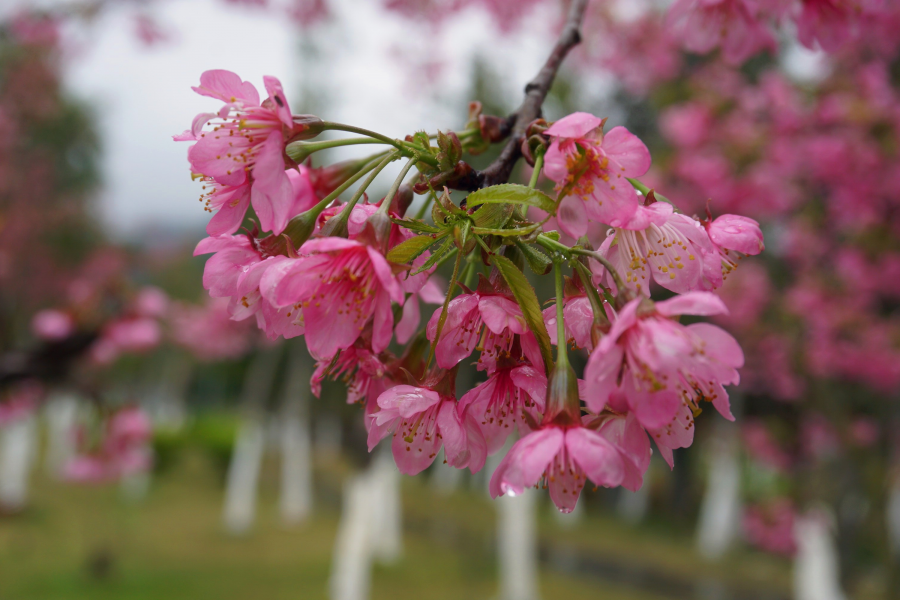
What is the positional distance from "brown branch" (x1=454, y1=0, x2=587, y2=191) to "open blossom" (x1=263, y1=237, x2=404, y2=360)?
164 mm

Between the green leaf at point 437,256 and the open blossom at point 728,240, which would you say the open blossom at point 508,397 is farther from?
the open blossom at point 728,240

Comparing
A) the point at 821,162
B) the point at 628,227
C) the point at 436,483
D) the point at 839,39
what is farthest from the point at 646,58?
the point at 436,483

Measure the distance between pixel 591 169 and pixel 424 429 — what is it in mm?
371

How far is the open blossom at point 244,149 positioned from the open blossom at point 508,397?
0.29 m

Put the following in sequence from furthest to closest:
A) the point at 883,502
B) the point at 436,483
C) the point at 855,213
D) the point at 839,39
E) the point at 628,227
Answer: the point at 436,483 < the point at 855,213 < the point at 883,502 < the point at 839,39 < the point at 628,227

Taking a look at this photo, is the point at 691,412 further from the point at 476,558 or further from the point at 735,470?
the point at 735,470

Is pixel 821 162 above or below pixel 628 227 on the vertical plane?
above

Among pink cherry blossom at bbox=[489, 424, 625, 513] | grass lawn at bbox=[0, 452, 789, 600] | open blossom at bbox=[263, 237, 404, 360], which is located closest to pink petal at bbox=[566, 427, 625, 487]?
pink cherry blossom at bbox=[489, 424, 625, 513]

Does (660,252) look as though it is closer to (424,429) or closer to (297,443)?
(424,429)

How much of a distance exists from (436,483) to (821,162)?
1328 centimetres

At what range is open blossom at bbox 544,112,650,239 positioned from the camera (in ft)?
2.15

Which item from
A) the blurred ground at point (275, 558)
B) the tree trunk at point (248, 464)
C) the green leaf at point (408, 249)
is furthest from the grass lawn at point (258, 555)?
the green leaf at point (408, 249)

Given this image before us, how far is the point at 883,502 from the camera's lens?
4.29 metres

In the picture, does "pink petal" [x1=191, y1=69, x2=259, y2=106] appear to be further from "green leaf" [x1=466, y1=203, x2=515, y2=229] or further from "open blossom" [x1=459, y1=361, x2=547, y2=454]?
"open blossom" [x1=459, y1=361, x2=547, y2=454]
